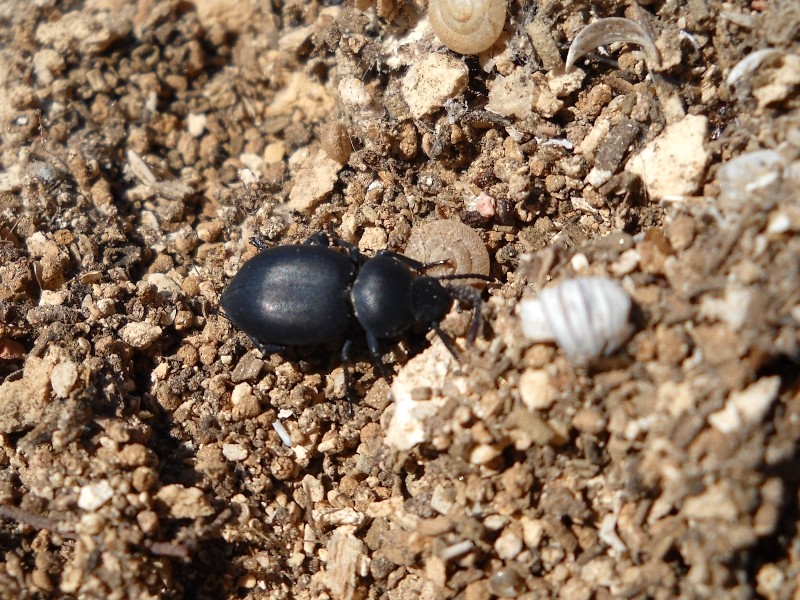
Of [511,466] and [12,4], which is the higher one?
[12,4]

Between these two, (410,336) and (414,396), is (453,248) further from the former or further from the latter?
(414,396)

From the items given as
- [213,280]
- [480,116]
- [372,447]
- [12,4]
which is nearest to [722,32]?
[480,116]

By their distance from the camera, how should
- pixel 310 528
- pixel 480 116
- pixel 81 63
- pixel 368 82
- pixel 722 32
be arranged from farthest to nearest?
pixel 81 63 < pixel 368 82 < pixel 480 116 < pixel 310 528 < pixel 722 32

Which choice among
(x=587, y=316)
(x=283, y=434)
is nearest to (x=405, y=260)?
(x=283, y=434)

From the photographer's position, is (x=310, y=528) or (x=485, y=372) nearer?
(x=485, y=372)

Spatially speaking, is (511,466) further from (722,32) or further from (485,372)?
(722,32)

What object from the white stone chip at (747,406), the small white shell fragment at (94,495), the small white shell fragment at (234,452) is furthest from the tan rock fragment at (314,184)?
the white stone chip at (747,406)

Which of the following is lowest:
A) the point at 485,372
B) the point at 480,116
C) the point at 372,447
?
the point at 372,447

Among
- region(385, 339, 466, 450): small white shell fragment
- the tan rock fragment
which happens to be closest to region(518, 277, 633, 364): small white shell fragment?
region(385, 339, 466, 450): small white shell fragment
